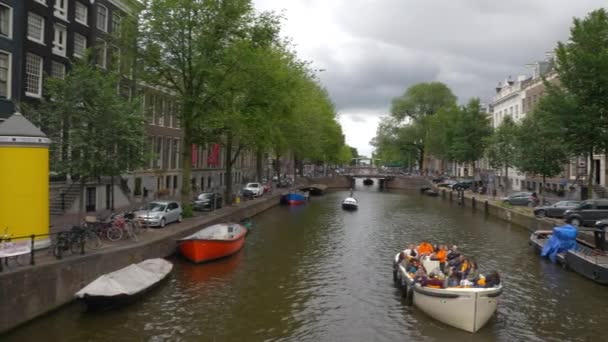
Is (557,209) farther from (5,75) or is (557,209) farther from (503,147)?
(5,75)

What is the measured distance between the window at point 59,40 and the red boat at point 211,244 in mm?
17028

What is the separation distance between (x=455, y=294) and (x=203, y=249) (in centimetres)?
1404

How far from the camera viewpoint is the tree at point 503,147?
60125mm

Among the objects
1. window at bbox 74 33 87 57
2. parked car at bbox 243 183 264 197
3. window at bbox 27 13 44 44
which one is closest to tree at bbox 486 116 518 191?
parked car at bbox 243 183 264 197

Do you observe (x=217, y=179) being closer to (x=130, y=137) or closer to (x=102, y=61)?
(x=102, y=61)

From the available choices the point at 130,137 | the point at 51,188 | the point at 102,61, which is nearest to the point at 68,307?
the point at 130,137

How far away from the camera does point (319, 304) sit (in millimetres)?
20312

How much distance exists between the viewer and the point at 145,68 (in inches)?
1393

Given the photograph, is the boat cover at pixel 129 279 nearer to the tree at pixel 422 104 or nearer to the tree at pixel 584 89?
the tree at pixel 584 89

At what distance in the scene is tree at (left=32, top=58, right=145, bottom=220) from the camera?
2403 cm

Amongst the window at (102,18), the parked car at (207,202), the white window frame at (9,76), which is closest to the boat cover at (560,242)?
the parked car at (207,202)

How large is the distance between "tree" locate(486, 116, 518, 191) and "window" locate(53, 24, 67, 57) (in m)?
46.0

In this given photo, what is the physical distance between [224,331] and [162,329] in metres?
2.01

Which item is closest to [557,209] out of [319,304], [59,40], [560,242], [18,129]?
[560,242]
